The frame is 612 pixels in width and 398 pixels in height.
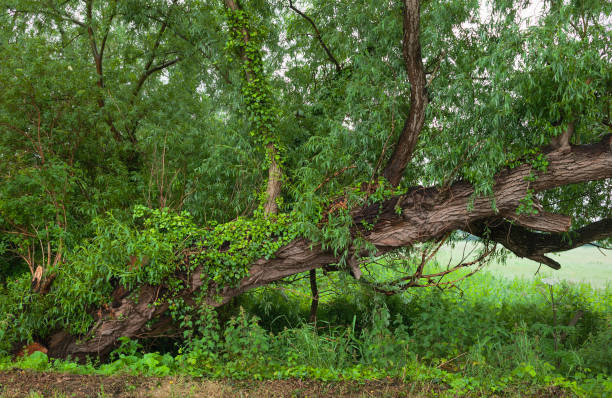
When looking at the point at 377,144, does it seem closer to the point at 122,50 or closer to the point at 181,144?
the point at 181,144

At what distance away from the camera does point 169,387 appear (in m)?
3.99

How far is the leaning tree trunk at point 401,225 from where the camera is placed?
5523mm

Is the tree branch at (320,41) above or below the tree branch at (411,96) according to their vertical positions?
above

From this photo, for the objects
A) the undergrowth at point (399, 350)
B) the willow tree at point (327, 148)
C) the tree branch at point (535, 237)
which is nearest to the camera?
the undergrowth at point (399, 350)

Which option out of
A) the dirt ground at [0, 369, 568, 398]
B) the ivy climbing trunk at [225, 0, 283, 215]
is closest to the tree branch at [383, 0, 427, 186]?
the ivy climbing trunk at [225, 0, 283, 215]

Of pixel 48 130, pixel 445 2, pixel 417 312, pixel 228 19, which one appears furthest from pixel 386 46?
pixel 48 130

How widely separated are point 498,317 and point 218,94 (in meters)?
6.62

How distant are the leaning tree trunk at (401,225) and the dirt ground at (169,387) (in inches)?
59.0

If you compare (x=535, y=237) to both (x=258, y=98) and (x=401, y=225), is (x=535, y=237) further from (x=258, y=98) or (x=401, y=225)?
(x=258, y=98)

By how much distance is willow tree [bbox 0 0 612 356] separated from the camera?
5.20 metres

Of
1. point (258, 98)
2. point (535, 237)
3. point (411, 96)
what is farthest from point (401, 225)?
point (258, 98)

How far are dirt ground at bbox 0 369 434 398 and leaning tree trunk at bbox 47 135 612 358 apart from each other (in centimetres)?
150

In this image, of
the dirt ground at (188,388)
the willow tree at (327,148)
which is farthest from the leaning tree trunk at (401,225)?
the dirt ground at (188,388)

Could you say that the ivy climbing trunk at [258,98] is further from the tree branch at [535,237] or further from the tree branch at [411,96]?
the tree branch at [535,237]
